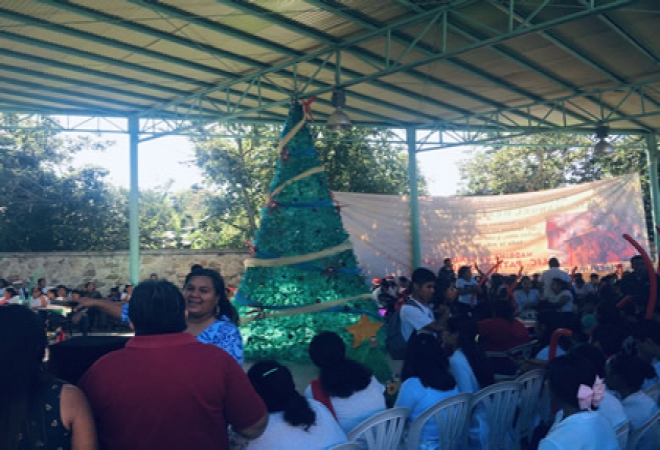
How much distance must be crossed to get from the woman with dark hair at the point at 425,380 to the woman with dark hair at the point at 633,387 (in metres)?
0.90

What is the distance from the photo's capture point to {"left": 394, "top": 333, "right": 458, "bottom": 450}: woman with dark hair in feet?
10.2

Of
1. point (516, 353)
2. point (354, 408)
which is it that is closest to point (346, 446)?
point (354, 408)

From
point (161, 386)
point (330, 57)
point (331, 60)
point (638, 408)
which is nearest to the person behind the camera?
point (161, 386)

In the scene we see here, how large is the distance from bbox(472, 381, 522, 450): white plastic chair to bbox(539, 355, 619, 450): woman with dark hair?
65cm

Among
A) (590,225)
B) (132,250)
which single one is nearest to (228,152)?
(132,250)

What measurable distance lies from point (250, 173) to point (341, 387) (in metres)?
15.9

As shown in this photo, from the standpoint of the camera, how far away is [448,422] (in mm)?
3043

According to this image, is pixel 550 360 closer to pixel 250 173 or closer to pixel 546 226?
pixel 546 226

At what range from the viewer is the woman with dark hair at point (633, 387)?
312 centimetres

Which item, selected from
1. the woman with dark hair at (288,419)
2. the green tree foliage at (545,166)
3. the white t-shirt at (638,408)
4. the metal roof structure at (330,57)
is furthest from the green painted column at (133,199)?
the green tree foliage at (545,166)

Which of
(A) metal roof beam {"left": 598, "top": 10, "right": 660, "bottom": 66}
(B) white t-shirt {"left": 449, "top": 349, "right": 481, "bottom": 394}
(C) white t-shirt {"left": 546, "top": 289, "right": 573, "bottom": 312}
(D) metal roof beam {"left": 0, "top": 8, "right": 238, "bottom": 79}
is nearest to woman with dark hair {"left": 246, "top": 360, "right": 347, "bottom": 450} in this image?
(B) white t-shirt {"left": 449, "top": 349, "right": 481, "bottom": 394}

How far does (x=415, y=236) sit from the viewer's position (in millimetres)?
13266

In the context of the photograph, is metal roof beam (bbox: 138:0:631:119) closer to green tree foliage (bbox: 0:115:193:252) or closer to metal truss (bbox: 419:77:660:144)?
metal truss (bbox: 419:77:660:144)

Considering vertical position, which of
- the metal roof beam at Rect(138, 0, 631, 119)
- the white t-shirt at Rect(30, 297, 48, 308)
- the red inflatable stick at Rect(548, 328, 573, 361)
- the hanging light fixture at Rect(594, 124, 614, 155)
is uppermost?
the metal roof beam at Rect(138, 0, 631, 119)
